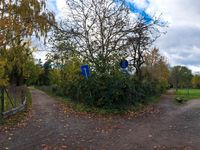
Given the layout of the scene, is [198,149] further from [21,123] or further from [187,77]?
[187,77]

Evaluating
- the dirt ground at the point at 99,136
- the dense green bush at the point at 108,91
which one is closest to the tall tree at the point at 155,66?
the dense green bush at the point at 108,91

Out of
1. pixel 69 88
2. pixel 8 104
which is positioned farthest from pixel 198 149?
pixel 69 88

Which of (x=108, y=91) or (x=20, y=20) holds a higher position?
(x=20, y=20)

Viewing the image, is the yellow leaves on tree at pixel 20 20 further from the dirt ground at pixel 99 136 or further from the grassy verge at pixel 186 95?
the grassy verge at pixel 186 95

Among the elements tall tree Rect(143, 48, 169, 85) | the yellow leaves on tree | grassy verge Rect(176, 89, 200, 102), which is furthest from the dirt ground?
tall tree Rect(143, 48, 169, 85)

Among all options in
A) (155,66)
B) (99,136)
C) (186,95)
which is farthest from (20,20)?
(186,95)

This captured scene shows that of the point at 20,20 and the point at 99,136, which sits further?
the point at 20,20

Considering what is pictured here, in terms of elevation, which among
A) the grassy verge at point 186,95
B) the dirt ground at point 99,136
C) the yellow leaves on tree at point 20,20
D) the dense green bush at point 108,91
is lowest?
the dirt ground at point 99,136

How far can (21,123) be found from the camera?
38.0 ft

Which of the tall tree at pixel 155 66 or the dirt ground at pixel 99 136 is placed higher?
the tall tree at pixel 155 66

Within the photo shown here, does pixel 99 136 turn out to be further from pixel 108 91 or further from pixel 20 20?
pixel 108 91

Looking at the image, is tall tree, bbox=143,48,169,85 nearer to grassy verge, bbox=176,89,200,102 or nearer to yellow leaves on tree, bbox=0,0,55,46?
grassy verge, bbox=176,89,200,102

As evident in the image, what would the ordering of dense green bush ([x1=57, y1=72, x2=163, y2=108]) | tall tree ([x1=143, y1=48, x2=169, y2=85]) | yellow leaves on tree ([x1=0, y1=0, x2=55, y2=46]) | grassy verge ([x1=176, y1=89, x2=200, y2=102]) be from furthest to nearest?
tall tree ([x1=143, y1=48, x2=169, y2=85]) → grassy verge ([x1=176, y1=89, x2=200, y2=102]) → dense green bush ([x1=57, y1=72, x2=163, y2=108]) → yellow leaves on tree ([x1=0, y1=0, x2=55, y2=46])

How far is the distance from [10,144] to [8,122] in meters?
3.48
